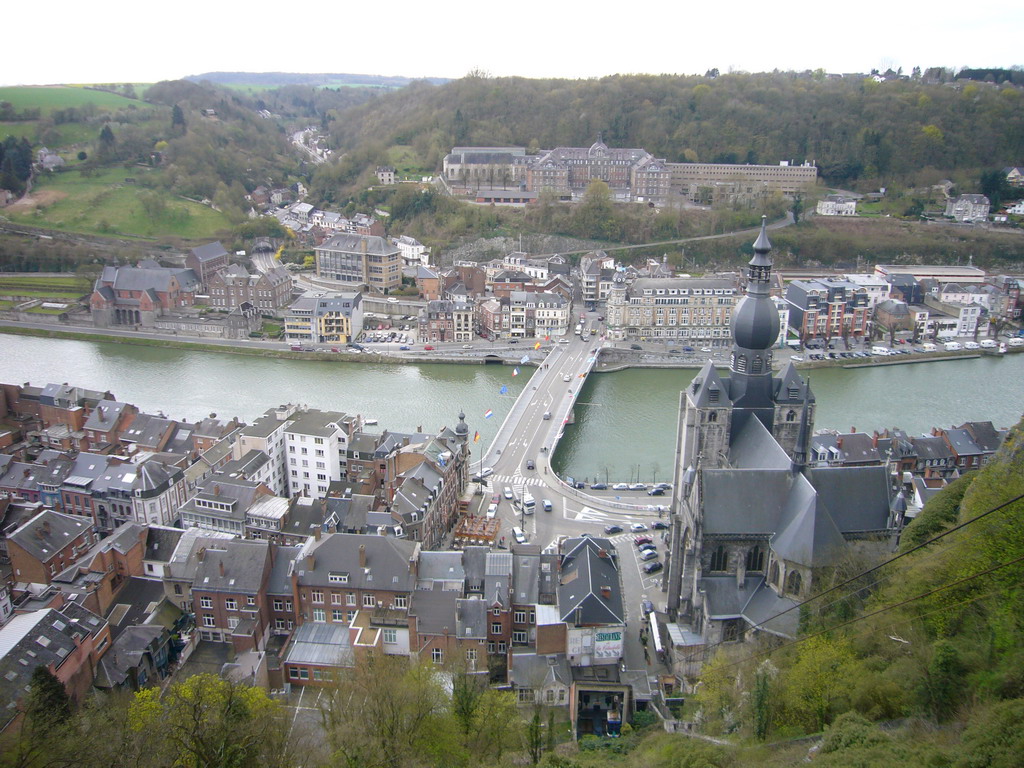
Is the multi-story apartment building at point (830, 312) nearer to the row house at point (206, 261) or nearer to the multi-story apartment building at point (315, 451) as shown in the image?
the multi-story apartment building at point (315, 451)

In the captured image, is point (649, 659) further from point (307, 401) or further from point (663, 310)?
point (663, 310)

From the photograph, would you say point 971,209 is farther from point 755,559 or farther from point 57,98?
point 57,98

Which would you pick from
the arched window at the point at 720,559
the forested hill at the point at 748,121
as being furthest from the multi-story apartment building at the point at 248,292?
the arched window at the point at 720,559

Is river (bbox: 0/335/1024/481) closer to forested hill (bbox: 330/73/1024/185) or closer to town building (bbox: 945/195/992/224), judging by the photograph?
town building (bbox: 945/195/992/224)

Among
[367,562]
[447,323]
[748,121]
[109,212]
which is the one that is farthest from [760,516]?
[748,121]

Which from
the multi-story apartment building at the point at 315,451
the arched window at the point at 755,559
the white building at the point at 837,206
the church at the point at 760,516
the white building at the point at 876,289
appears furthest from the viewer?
the white building at the point at 837,206

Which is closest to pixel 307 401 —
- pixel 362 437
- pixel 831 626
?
pixel 362 437

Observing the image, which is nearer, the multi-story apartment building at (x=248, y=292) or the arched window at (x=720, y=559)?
the arched window at (x=720, y=559)
